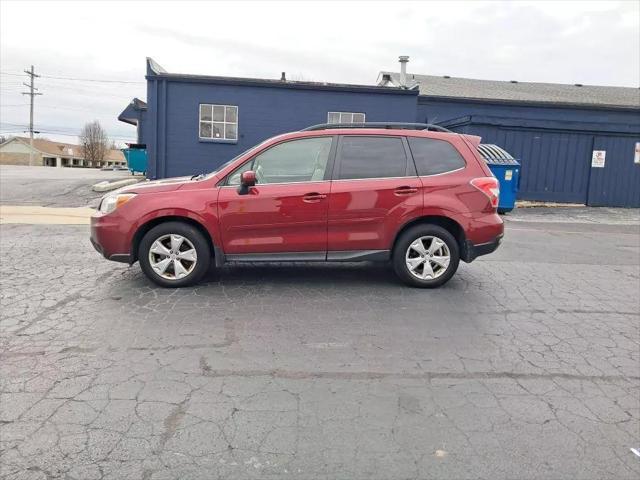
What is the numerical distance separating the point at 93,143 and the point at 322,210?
8379 centimetres

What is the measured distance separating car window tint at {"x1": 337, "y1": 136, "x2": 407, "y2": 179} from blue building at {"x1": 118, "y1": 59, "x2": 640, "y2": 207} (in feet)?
37.0

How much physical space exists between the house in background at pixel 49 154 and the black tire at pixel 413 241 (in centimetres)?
8131

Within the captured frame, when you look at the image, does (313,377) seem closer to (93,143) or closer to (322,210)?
(322,210)

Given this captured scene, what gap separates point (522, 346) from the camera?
4.49m

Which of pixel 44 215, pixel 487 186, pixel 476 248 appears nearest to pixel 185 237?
pixel 476 248

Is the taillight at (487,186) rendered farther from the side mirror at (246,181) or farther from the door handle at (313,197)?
the side mirror at (246,181)

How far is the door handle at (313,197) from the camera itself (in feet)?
18.8

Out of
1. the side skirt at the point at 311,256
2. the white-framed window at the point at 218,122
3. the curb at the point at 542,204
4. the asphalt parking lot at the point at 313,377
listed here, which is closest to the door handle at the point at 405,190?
the side skirt at the point at 311,256

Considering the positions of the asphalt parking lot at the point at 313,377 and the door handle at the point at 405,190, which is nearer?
the asphalt parking lot at the point at 313,377

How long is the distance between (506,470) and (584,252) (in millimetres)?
7454

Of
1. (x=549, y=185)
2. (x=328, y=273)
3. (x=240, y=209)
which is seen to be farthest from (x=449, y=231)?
(x=549, y=185)

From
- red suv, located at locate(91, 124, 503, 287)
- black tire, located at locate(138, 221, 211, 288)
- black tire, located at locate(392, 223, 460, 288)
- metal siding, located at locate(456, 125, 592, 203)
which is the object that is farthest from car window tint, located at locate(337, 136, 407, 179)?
metal siding, located at locate(456, 125, 592, 203)

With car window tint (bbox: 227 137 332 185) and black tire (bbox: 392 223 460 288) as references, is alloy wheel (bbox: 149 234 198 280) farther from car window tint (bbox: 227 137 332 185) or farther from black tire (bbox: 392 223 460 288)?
black tire (bbox: 392 223 460 288)

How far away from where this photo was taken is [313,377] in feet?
12.4
